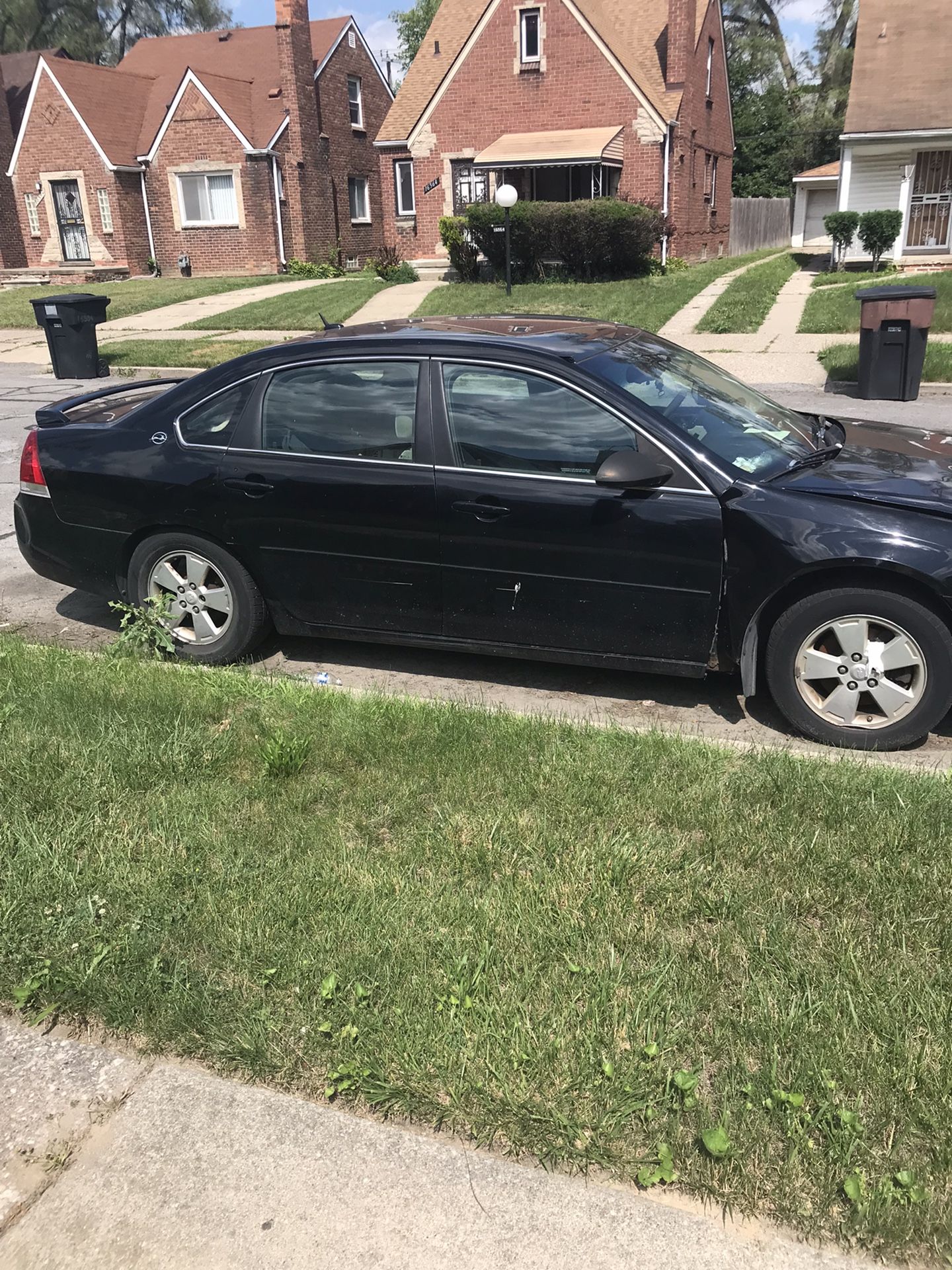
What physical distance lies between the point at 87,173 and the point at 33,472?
101ft

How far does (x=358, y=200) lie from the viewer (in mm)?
35531

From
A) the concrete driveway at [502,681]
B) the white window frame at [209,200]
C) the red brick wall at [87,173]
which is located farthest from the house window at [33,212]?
the concrete driveway at [502,681]

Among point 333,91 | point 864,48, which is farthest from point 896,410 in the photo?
point 333,91

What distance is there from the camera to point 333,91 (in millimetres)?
33500

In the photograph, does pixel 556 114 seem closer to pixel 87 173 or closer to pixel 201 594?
pixel 87 173

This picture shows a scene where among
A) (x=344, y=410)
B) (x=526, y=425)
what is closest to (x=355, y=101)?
(x=344, y=410)

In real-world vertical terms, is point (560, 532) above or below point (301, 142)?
below

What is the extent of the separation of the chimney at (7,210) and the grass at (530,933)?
3476 centimetres

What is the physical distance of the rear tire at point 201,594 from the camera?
207 inches

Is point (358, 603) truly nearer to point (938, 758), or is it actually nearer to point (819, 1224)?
point (938, 758)

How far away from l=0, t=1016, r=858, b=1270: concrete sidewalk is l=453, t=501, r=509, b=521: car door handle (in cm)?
268

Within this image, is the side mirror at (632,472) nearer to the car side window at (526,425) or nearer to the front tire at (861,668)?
the car side window at (526,425)

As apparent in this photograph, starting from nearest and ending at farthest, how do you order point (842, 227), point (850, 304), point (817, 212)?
point (850, 304) → point (842, 227) → point (817, 212)

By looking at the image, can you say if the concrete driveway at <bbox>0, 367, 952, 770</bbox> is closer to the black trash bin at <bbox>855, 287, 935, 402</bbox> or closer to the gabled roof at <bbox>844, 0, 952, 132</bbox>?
the black trash bin at <bbox>855, 287, 935, 402</bbox>
